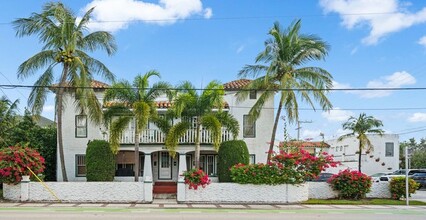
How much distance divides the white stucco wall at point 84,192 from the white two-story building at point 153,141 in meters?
6.11

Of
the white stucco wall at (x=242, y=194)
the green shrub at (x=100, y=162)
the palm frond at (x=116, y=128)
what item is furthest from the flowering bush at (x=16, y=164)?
the white stucco wall at (x=242, y=194)

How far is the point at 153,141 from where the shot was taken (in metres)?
28.3

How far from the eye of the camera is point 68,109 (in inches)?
1150

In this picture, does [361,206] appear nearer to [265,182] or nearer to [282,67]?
[265,182]

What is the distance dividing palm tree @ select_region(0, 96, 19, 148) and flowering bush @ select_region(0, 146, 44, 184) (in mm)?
7041

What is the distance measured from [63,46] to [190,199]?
10923 mm

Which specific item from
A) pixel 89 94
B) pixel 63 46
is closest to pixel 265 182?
pixel 89 94

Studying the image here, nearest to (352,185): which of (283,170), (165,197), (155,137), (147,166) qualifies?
(283,170)

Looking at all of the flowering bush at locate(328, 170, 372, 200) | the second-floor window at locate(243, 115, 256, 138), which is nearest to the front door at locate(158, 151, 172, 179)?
the second-floor window at locate(243, 115, 256, 138)

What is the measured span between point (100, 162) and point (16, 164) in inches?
204

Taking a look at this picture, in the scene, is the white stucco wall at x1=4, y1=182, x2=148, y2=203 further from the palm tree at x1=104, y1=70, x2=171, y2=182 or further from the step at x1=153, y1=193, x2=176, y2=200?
the palm tree at x1=104, y1=70, x2=171, y2=182

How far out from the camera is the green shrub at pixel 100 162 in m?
25.4

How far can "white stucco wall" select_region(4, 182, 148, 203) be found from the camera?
70.2 feet

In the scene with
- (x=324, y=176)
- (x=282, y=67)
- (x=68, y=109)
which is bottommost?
(x=324, y=176)
